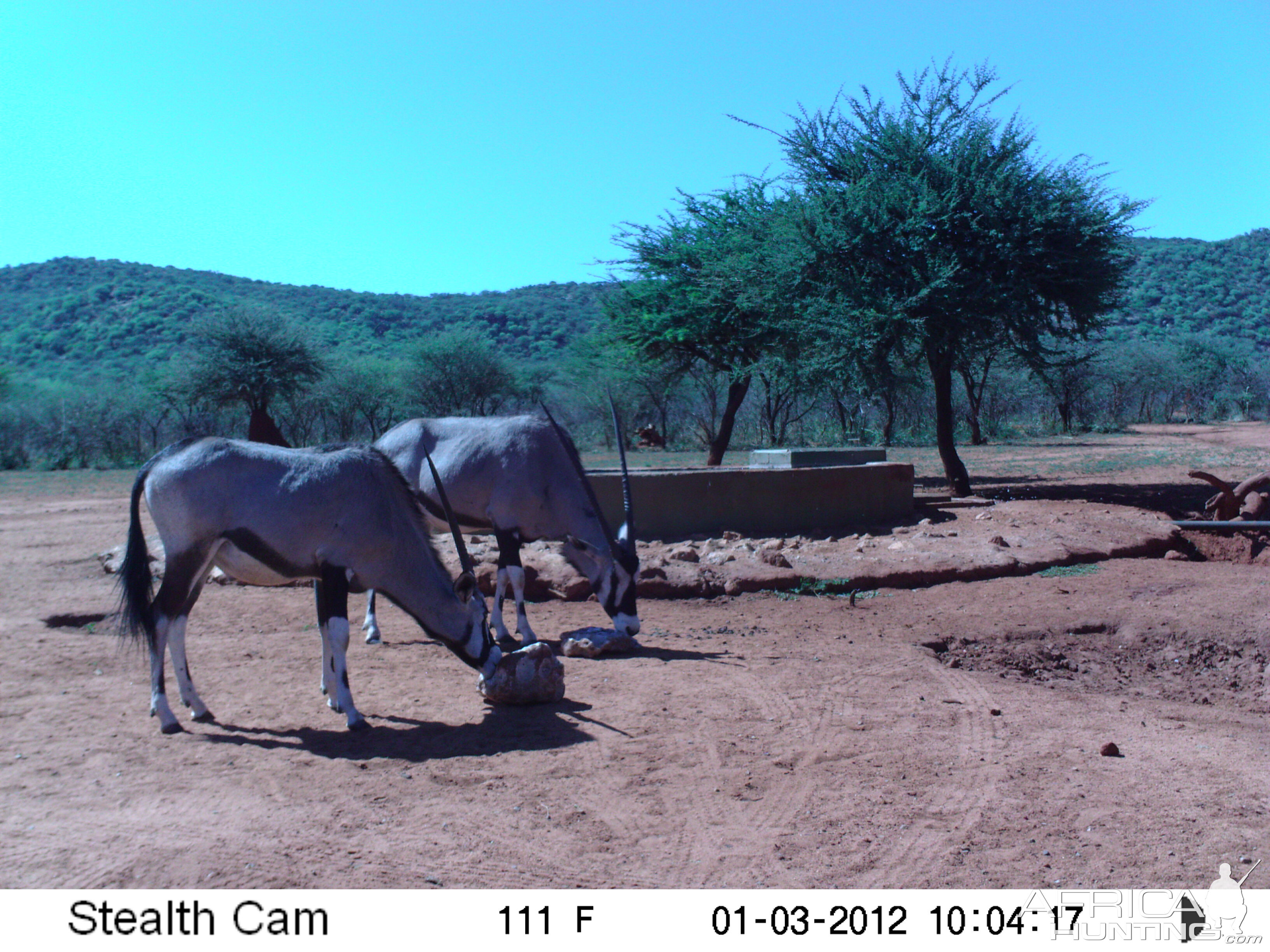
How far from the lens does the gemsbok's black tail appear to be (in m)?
5.70

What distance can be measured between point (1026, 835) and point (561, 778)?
2.09 meters

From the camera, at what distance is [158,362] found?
159 feet

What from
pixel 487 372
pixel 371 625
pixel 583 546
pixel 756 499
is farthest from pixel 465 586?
pixel 487 372

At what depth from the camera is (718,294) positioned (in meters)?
17.9

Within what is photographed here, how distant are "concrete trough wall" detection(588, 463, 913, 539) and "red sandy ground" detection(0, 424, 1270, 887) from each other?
2565 millimetres

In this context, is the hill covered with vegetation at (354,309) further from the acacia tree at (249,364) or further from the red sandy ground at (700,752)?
the red sandy ground at (700,752)

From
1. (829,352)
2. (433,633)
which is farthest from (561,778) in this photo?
(829,352)

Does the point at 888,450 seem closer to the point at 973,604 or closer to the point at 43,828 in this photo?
the point at 973,604

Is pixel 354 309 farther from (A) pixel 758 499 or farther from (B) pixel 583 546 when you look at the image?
(B) pixel 583 546

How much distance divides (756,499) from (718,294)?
7125 millimetres

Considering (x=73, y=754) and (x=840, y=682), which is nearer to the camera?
(x=73, y=754)

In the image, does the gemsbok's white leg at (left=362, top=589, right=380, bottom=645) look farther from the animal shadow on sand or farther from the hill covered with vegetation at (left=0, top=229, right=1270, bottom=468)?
the hill covered with vegetation at (left=0, top=229, right=1270, bottom=468)

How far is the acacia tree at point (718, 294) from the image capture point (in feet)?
54.1

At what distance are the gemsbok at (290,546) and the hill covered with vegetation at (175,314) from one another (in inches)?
1517
